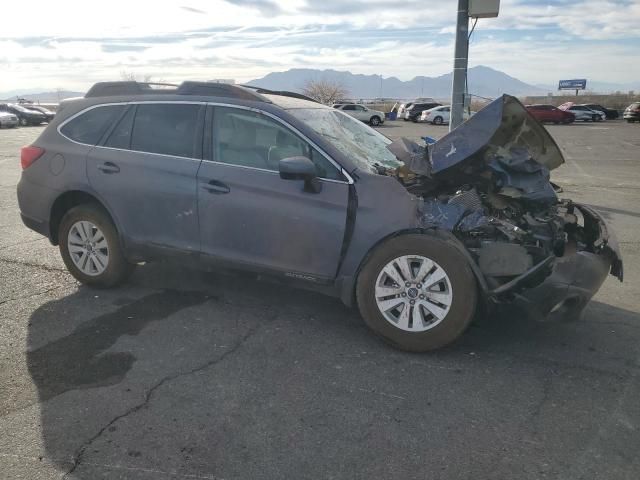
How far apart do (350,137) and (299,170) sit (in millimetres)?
982

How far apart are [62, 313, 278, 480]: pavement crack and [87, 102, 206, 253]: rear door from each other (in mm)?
815

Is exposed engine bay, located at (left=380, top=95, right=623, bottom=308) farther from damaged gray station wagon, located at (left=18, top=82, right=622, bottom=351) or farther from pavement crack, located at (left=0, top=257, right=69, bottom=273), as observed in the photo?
pavement crack, located at (left=0, top=257, right=69, bottom=273)

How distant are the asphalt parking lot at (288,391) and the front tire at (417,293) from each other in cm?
17

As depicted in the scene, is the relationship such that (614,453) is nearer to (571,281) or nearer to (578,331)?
(571,281)

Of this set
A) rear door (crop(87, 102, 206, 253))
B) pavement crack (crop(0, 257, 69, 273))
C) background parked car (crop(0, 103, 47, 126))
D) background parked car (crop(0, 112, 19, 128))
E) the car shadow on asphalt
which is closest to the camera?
the car shadow on asphalt

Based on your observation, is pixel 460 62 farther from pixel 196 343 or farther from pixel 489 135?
pixel 196 343

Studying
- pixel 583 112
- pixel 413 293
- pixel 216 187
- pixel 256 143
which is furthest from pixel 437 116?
pixel 413 293

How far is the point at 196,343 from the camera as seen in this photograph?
13.1 feet

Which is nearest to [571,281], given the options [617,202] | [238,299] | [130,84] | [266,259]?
[266,259]

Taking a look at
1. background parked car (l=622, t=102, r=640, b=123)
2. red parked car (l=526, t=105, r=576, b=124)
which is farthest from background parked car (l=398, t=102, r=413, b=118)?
background parked car (l=622, t=102, r=640, b=123)

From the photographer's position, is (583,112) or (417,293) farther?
(583,112)

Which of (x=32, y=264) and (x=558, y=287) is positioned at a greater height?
(x=558, y=287)

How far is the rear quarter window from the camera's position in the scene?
489 centimetres

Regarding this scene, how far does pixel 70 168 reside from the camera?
16.0 ft
